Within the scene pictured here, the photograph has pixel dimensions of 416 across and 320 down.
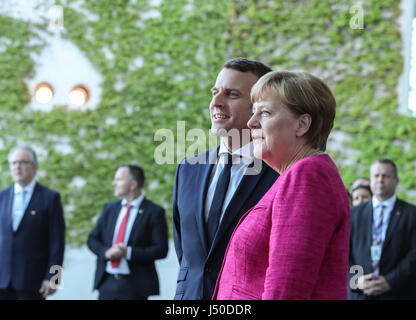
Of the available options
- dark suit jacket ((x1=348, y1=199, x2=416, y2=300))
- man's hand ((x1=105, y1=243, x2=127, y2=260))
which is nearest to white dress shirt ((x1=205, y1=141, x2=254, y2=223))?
man's hand ((x1=105, y1=243, x2=127, y2=260))

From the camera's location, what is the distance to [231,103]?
8.14 feet

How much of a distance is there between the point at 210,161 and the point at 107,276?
3083mm

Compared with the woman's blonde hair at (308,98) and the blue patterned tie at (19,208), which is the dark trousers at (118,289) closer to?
the blue patterned tie at (19,208)

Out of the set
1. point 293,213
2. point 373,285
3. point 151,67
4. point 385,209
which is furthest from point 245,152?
point 151,67

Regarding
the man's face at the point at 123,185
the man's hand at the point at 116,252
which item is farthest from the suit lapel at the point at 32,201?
the man's hand at the point at 116,252

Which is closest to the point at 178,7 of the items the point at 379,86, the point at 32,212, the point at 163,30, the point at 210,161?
the point at 163,30

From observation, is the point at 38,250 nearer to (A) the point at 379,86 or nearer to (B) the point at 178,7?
(B) the point at 178,7

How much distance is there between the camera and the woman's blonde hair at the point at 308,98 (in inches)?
68.1

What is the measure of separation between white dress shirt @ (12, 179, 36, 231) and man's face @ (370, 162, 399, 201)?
3.27 meters

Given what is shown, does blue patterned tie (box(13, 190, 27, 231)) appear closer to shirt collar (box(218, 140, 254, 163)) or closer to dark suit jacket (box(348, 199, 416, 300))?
dark suit jacket (box(348, 199, 416, 300))

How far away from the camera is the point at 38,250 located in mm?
5363

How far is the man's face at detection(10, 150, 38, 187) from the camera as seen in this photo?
18.2 ft

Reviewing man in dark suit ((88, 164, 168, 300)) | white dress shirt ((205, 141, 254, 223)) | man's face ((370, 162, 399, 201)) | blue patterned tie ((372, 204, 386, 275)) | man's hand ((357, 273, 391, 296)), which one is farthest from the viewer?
man's face ((370, 162, 399, 201))

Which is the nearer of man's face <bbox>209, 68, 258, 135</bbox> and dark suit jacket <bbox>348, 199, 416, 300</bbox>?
man's face <bbox>209, 68, 258, 135</bbox>
